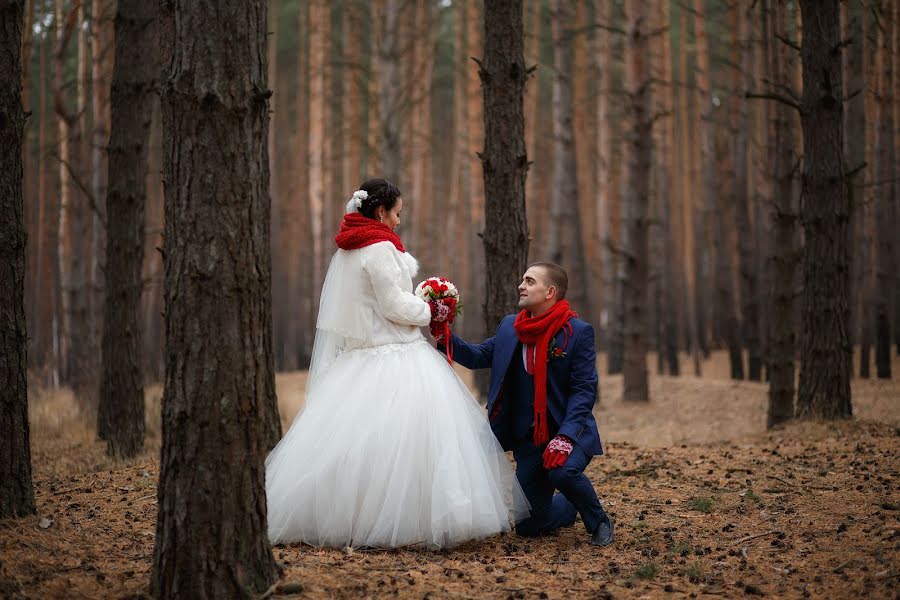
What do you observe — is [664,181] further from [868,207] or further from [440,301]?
[440,301]

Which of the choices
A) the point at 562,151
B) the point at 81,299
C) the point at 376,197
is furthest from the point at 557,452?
the point at 562,151

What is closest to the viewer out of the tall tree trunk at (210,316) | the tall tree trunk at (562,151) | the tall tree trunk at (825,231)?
the tall tree trunk at (210,316)

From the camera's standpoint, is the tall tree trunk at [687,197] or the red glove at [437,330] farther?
the tall tree trunk at [687,197]

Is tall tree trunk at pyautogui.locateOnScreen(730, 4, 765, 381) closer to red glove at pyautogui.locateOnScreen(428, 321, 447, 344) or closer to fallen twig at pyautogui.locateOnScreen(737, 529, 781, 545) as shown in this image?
fallen twig at pyautogui.locateOnScreen(737, 529, 781, 545)

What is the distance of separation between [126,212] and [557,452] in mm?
5159

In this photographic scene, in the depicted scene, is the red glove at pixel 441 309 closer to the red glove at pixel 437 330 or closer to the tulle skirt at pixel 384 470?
the red glove at pixel 437 330

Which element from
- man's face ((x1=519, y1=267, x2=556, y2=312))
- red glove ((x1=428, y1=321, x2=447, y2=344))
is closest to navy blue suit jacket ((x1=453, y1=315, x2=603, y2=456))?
red glove ((x1=428, y1=321, x2=447, y2=344))

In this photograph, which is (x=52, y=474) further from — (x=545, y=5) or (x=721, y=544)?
(x=545, y=5)

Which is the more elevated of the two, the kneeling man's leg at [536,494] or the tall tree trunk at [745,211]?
the tall tree trunk at [745,211]

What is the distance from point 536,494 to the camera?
5.10m

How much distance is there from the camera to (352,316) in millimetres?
5023

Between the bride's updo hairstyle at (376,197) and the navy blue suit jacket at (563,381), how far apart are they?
97 centimetres

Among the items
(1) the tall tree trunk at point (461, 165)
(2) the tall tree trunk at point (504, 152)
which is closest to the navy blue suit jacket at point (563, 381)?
(2) the tall tree trunk at point (504, 152)

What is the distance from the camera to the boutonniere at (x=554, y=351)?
5.04 m
